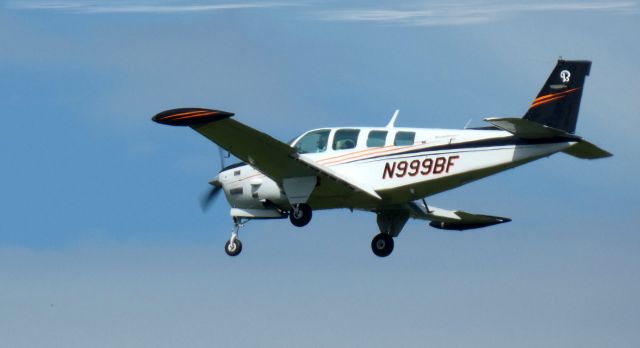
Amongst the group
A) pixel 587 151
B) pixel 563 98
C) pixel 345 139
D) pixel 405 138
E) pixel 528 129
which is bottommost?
pixel 345 139

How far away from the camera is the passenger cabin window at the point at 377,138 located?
51.6m

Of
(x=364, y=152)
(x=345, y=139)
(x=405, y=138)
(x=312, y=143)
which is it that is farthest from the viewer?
(x=312, y=143)

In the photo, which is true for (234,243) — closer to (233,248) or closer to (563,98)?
(233,248)

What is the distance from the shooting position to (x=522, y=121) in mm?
48938

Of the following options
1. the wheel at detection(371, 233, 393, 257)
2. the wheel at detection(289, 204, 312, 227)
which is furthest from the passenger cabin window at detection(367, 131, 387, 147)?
the wheel at detection(371, 233, 393, 257)

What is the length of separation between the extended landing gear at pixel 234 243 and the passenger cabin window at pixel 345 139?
3207 millimetres

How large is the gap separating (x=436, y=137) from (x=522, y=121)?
2.77 meters

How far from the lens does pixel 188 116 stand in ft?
164

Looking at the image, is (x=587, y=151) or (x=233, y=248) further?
(x=233, y=248)

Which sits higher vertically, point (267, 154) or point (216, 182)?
point (267, 154)

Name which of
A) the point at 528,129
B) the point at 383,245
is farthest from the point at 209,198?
the point at 528,129

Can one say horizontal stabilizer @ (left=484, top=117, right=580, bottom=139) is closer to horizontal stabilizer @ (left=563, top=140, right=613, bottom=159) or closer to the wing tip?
horizontal stabilizer @ (left=563, top=140, right=613, bottom=159)

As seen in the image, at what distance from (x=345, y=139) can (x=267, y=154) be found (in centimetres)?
189

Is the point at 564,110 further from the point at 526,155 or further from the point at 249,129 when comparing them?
the point at 249,129
